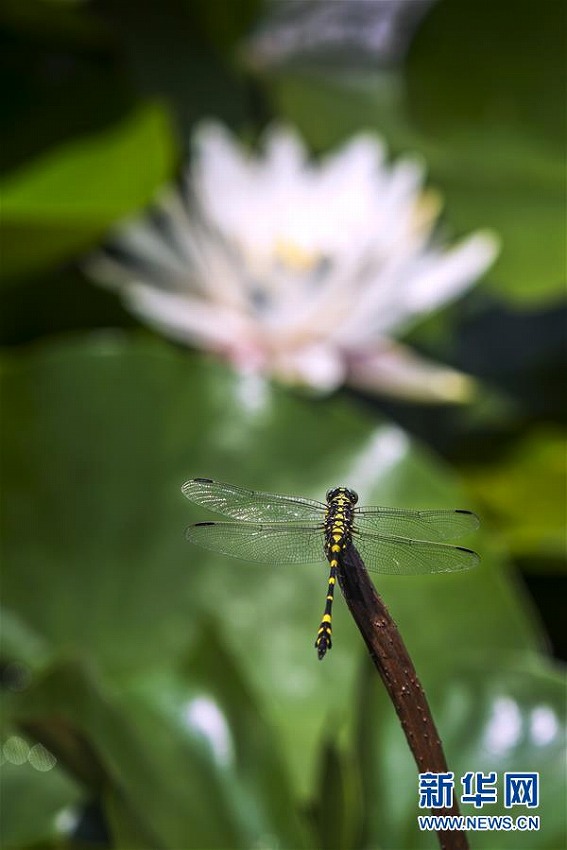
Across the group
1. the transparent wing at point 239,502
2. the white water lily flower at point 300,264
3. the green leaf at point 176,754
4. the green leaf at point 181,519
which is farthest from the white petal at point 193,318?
the transparent wing at point 239,502

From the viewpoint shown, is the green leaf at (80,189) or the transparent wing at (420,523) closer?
the transparent wing at (420,523)

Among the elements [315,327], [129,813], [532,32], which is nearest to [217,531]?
[129,813]

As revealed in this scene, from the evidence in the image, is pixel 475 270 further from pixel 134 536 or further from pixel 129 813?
pixel 129 813

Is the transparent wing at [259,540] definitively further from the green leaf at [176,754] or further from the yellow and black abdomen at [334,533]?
the green leaf at [176,754]

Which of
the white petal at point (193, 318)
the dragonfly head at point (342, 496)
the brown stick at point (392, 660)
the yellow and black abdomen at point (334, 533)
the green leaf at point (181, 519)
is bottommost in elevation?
the brown stick at point (392, 660)

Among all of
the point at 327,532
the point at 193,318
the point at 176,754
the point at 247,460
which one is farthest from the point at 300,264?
the point at 327,532

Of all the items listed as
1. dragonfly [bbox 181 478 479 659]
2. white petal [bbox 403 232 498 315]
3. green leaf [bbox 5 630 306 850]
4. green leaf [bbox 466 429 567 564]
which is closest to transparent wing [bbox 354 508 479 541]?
dragonfly [bbox 181 478 479 659]
